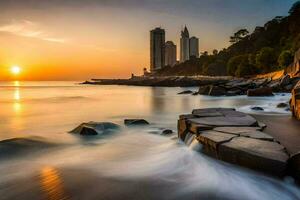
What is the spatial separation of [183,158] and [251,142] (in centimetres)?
144

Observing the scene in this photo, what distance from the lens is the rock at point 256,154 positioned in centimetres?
441

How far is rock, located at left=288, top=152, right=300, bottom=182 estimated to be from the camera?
4.31 metres

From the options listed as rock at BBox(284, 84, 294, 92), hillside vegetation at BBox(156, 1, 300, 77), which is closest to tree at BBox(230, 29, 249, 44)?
hillside vegetation at BBox(156, 1, 300, 77)

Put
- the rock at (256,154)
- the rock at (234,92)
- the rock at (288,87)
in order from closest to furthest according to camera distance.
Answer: the rock at (256,154) < the rock at (288,87) < the rock at (234,92)

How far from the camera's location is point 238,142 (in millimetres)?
5270

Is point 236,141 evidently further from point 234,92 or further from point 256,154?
point 234,92

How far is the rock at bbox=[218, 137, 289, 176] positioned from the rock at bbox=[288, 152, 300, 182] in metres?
0.09

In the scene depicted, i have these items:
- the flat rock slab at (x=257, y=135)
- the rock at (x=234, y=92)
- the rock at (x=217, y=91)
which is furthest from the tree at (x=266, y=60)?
the flat rock slab at (x=257, y=135)

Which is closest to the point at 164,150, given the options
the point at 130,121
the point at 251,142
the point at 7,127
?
the point at 251,142

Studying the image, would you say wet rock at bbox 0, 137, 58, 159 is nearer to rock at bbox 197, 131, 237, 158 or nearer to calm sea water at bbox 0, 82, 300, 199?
calm sea water at bbox 0, 82, 300, 199

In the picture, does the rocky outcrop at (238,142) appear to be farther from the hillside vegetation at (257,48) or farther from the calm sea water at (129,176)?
the hillside vegetation at (257,48)

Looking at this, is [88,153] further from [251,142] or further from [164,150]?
[251,142]

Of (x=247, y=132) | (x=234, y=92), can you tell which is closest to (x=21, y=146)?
(x=247, y=132)

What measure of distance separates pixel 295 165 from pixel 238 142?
1.10 metres
